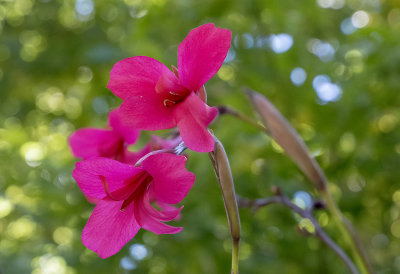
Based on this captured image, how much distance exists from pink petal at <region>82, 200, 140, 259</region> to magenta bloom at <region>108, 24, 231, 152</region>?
3.0 inches

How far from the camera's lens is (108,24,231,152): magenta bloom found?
A: 380 mm

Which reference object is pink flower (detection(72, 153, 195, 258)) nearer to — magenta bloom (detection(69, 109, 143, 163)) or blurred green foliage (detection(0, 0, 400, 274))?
magenta bloom (detection(69, 109, 143, 163))

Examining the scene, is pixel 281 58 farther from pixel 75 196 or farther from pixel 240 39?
pixel 75 196

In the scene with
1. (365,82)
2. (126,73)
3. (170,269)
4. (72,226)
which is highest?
(126,73)

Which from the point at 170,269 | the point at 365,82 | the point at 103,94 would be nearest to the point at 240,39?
the point at 365,82

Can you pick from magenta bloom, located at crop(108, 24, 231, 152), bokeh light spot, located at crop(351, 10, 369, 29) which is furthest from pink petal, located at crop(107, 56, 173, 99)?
bokeh light spot, located at crop(351, 10, 369, 29)

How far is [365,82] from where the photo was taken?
1.00 m

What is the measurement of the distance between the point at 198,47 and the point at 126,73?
0.06 meters

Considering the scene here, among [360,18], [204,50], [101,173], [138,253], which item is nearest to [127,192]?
[101,173]

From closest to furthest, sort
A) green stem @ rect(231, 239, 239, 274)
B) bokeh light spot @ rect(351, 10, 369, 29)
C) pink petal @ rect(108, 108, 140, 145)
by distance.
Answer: green stem @ rect(231, 239, 239, 274) → pink petal @ rect(108, 108, 140, 145) → bokeh light spot @ rect(351, 10, 369, 29)

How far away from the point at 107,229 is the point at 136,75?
13cm

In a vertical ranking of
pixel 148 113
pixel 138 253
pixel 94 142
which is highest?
pixel 148 113

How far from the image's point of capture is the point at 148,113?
1.34 ft

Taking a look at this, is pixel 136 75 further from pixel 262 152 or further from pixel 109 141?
pixel 262 152
